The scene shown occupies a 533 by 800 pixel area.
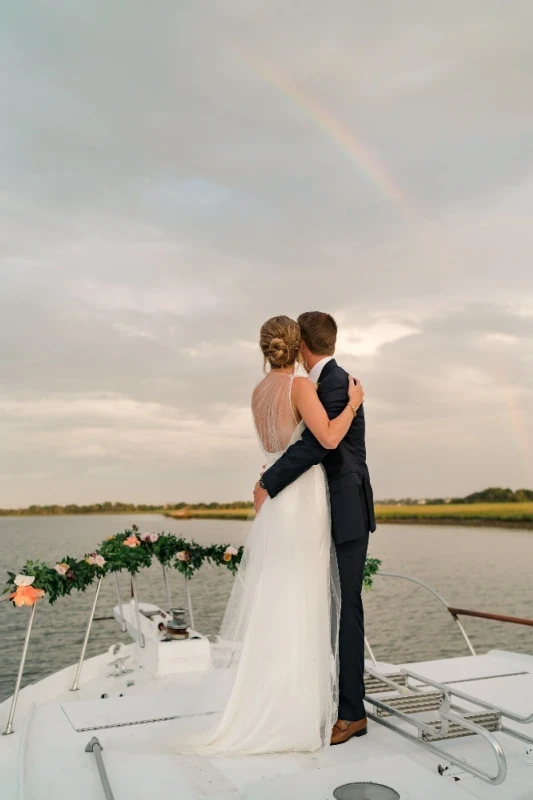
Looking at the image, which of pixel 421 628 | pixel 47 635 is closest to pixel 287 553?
pixel 47 635

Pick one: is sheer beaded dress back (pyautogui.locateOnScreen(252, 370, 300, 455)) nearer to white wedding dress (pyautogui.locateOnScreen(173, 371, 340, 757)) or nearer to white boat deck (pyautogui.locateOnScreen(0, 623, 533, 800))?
white wedding dress (pyautogui.locateOnScreen(173, 371, 340, 757))

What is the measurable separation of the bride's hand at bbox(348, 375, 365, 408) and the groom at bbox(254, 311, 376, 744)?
0.03m

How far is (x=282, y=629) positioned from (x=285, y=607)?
4.3 inches

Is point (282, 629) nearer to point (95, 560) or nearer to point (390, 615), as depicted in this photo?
point (95, 560)

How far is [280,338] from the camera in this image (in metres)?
3.91

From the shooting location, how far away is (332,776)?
3305 millimetres

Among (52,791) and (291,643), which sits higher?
(291,643)

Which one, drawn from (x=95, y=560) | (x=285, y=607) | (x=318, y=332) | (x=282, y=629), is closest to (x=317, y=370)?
(x=318, y=332)

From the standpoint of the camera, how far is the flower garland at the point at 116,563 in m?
5.46

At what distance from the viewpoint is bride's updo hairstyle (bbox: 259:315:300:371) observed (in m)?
3.90

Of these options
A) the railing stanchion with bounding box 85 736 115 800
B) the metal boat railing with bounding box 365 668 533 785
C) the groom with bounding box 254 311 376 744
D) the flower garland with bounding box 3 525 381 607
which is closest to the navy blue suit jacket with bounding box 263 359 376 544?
the groom with bounding box 254 311 376 744

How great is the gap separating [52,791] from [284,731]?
3.66 ft

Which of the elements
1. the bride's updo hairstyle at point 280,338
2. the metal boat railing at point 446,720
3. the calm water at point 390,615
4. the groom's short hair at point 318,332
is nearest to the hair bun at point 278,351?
the bride's updo hairstyle at point 280,338

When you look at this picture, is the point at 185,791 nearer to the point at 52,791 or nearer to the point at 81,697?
the point at 52,791
